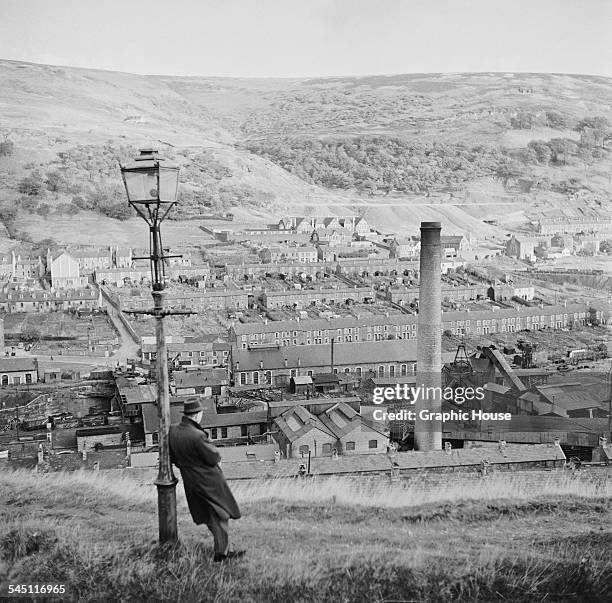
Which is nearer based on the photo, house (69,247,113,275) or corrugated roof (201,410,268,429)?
corrugated roof (201,410,268,429)

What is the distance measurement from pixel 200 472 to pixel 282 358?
1006 cm

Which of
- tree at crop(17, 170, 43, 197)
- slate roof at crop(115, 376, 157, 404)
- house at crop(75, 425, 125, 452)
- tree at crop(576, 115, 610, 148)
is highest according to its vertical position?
tree at crop(576, 115, 610, 148)

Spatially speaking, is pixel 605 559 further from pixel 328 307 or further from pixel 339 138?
pixel 339 138

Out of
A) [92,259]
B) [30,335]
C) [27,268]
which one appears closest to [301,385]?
[30,335]

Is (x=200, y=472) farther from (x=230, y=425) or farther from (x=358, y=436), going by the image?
(x=230, y=425)

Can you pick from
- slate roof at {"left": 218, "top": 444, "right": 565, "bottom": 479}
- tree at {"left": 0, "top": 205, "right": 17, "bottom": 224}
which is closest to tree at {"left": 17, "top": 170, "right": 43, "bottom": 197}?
tree at {"left": 0, "top": 205, "right": 17, "bottom": 224}

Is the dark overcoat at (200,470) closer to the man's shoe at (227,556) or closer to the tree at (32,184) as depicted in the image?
the man's shoe at (227,556)

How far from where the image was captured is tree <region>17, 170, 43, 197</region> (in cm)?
2298

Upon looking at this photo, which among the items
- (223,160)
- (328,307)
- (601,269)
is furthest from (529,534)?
(223,160)

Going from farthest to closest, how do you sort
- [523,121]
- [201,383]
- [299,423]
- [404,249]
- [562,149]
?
[523,121]
[562,149]
[404,249]
[201,383]
[299,423]

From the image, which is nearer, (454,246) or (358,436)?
(358,436)

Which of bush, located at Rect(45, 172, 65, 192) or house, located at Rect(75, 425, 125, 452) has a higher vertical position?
bush, located at Rect(45, 172, 65, 192)

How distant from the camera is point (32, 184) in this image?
920 inches

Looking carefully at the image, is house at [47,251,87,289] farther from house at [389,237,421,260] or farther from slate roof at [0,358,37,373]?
house at [389,237,421,260]
